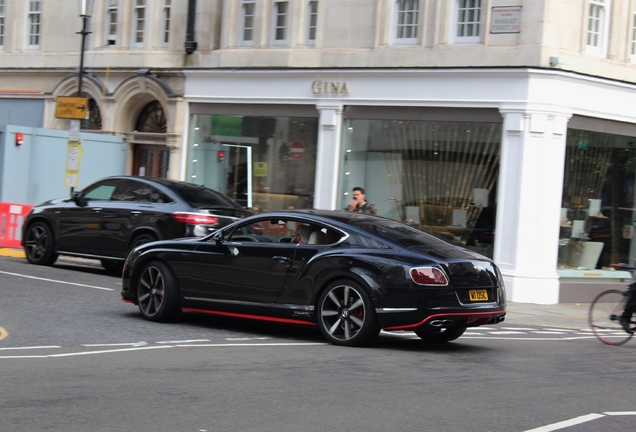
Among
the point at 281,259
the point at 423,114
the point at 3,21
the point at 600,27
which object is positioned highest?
the point at 3,21

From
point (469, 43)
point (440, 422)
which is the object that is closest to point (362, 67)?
point (469, 43)

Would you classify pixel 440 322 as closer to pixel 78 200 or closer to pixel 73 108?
pixel 78 200

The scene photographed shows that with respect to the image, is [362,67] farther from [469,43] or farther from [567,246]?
[567,246]

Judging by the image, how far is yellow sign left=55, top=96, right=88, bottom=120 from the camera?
21.7 m

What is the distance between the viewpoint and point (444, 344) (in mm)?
10844

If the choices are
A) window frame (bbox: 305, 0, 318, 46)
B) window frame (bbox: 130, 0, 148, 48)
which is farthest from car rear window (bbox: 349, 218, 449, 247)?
window frame (bbox: 130, 0, 148, 48)

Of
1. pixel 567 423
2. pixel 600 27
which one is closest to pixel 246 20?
pixel 600 27

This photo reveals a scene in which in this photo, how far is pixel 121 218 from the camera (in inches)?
637

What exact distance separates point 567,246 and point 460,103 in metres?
3.64

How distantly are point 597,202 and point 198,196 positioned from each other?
8.65 meters

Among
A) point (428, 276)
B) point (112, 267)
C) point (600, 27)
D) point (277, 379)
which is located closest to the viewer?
point (277, 379)

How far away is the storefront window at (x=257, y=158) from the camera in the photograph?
2205cm

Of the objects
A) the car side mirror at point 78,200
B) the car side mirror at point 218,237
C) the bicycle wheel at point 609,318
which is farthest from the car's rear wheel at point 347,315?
the car side mirror at point 78,200

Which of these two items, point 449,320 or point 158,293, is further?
point 158,293
